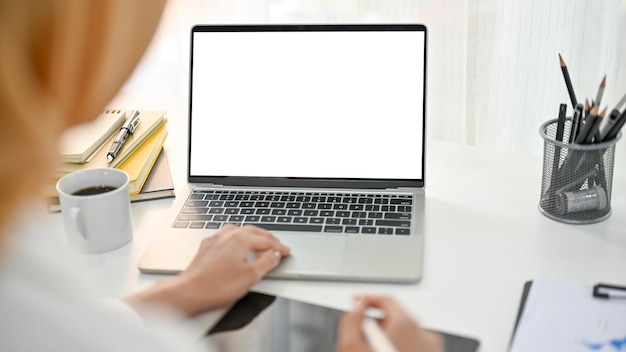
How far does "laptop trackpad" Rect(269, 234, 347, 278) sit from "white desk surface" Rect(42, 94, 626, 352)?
15 mm

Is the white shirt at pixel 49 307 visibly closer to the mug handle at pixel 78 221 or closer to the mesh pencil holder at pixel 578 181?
the mug handle at pixel 78 221

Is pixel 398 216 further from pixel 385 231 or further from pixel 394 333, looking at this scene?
pixel 394 333

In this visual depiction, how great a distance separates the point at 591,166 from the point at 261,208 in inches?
18.6

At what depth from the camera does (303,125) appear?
1.22 m

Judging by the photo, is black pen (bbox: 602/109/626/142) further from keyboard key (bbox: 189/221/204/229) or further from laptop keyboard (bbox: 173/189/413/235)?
keyboard key (bbox: 189/221/204/229)

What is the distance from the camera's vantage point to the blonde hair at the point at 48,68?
489 millimetres

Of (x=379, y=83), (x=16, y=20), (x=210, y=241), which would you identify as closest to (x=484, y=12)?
(x=379, y=83)

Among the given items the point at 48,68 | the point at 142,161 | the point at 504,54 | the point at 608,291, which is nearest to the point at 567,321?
the point at 608,291

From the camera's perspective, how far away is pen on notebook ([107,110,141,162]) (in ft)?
4.18

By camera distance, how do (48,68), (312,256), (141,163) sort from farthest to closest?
(141,163)
(312,256)
(48,68)

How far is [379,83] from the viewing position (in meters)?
1.20

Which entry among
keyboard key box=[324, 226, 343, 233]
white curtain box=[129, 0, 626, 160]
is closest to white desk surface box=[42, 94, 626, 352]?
keyboard key box=[324, 226, 343, 233]

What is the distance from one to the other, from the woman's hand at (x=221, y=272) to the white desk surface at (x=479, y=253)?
0.11ft

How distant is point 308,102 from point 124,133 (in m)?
0.34
